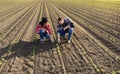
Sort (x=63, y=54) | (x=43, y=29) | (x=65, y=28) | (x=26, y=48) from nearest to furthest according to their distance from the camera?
(x=63, y=54) → (x=26, y=48) → (x=65, y=28) → (x=43, y=29)

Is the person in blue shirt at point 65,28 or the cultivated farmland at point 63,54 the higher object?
the person in blue shirt at point 65,28

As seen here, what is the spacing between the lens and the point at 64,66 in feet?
33.6

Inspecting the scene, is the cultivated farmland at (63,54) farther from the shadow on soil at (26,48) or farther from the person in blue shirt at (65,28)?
the person in blue shirt at (65,28)

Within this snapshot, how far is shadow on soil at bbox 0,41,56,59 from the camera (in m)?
12.2

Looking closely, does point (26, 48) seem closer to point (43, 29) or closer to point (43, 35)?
point (43, 35)

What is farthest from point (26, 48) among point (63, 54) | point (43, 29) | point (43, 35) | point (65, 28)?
point (65, 28)

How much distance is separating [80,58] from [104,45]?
2401 millimetres

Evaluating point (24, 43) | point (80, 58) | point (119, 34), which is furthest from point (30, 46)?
point (119, 34)

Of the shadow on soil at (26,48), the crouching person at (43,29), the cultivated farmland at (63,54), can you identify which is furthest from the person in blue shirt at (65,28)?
the shadow on soil at (26,48)

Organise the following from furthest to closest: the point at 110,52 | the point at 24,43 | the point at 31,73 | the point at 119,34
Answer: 1. the point at 119,34
2. the point at 24,43
3. the point at 110,52
4. the point at 31,73

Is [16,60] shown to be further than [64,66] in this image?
Yes

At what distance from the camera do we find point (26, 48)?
13.1m

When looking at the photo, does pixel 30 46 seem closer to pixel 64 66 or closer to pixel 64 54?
pixel 64 54

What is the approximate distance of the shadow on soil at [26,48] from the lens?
12172 millimetres
